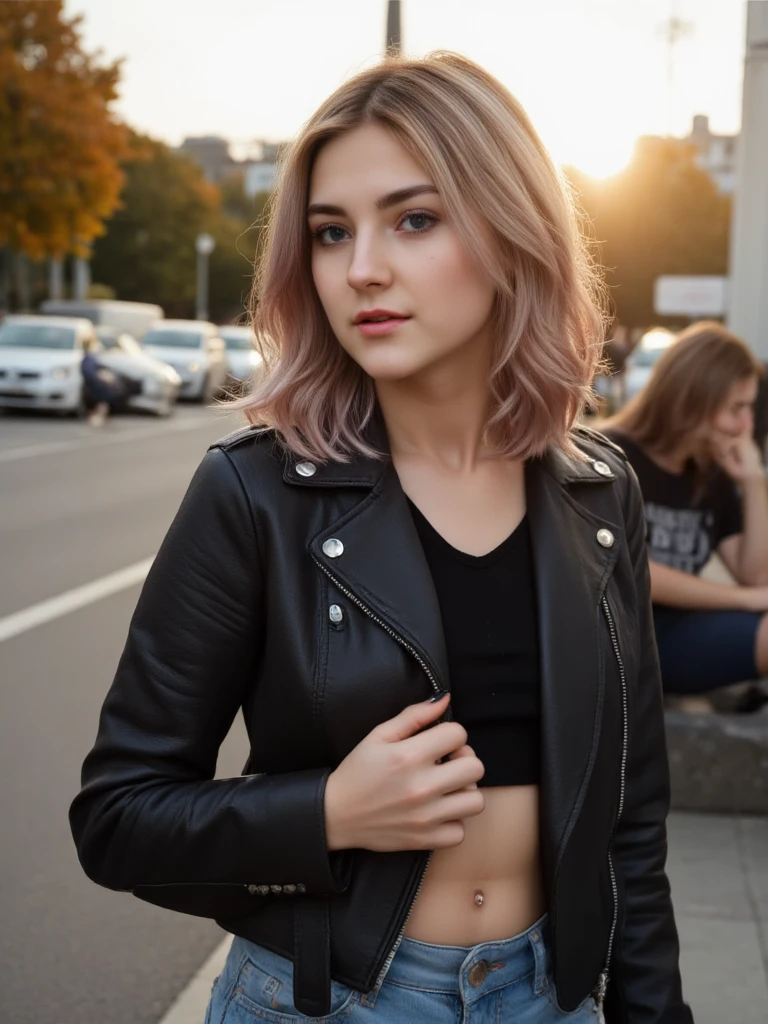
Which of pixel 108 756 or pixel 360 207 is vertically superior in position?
pixel 360 207

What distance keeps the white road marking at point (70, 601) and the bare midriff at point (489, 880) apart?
570cm

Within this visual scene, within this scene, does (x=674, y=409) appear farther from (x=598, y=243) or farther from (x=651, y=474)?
(x=598, y=243)

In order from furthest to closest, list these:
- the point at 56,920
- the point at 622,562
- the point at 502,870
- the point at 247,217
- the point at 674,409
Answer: the point at 247,217
the point at 674,409
the point at 56,920
the point at 622,562
the point at 502,870

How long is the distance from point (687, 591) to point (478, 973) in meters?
3.56

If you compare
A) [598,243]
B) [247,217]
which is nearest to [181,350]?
[598,243]

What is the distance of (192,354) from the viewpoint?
98.0 feet

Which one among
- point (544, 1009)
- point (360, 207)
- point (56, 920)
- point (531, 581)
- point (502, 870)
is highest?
point (360, 207)

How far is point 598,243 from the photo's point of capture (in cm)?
278

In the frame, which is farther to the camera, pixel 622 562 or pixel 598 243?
pixel 598 243

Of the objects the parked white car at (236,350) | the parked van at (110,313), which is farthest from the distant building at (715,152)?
the parked white car at (236,350)

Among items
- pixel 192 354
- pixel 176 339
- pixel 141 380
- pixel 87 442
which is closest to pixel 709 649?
pixel 87 442

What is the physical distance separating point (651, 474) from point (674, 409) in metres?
0.26

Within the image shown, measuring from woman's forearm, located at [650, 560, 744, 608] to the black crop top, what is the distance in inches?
130

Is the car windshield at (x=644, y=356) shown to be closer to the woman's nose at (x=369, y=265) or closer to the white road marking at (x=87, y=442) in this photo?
the white road marking at (x=87, y=442)
